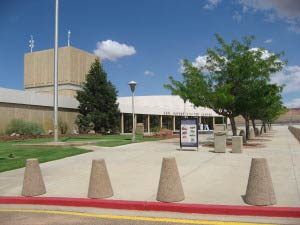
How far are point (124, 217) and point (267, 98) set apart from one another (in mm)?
17345

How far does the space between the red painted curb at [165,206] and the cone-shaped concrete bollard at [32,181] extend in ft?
0.85

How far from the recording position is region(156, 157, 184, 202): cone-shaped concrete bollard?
744cm

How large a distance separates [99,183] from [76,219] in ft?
4.35

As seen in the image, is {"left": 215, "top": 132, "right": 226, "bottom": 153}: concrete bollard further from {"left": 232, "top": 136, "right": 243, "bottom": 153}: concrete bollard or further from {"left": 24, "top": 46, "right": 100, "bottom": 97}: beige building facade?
{"left": 24, "top": 46, "right": 100, "bottom": 97}: beige building facade

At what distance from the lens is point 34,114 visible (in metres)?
34.8

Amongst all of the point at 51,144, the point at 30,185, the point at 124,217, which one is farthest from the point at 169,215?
the point at 51,144

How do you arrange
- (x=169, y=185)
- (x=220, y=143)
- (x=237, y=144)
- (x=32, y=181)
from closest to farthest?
(x=169, y=185), (x=32, y=181), (x=237, y=144), (x=220, y=143)

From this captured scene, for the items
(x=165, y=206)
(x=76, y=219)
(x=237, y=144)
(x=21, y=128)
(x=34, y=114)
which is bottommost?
(x=76, y=219)

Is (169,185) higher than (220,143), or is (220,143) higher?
(220,143)

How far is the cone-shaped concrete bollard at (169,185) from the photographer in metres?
7.44

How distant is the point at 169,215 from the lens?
6.84m

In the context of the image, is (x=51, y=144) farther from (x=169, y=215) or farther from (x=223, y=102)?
(x=169, y=215)

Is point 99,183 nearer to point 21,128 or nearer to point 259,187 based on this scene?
point 259,187

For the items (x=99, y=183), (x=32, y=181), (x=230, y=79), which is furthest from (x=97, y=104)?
(x=99, y=183)
